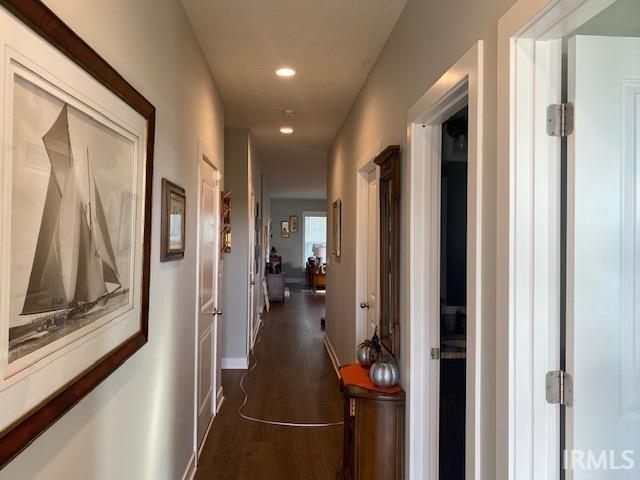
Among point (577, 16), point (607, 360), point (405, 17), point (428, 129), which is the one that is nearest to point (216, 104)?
point (405, 17)

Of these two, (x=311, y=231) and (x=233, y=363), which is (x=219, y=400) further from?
(x=311, y=231)

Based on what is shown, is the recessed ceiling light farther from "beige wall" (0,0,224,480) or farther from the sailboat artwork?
the sailboat artwork

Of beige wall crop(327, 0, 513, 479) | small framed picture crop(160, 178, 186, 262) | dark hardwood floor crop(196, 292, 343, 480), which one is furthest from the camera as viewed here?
dark hardwood floor crop(196, 292, 343, 480)

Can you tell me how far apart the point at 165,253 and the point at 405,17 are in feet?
5.69

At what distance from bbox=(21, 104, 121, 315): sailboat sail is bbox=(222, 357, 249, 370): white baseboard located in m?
3.71

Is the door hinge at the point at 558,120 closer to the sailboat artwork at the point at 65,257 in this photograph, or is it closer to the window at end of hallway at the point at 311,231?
the sailboat artwork at the point at 65,257

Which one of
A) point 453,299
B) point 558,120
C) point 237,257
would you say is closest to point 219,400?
point 237,257

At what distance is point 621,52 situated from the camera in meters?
1.17

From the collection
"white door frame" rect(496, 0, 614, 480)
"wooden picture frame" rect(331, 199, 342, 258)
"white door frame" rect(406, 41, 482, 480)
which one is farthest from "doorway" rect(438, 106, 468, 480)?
"wooden picture frame" rect(331, 199, 342, 258)

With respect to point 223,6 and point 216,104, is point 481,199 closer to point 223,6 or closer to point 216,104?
point 223,6

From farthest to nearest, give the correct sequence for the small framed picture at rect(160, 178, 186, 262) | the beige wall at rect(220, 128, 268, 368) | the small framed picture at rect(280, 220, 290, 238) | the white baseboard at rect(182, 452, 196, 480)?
the small framed picture at rect(280, 220, 290, 238), the beige wall at rect(220, 128, 268, 368), the white baseboard at rect(182, 452, 196, 480), the small framed picture at rect(160, 178, 186, 262)

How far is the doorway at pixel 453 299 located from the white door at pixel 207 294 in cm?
157

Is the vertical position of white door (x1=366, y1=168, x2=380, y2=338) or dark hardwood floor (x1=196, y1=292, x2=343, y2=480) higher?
white door (x1=366, y1=168, x2=380, y2=338)

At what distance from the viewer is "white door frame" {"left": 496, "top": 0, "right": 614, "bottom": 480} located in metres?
1.18
